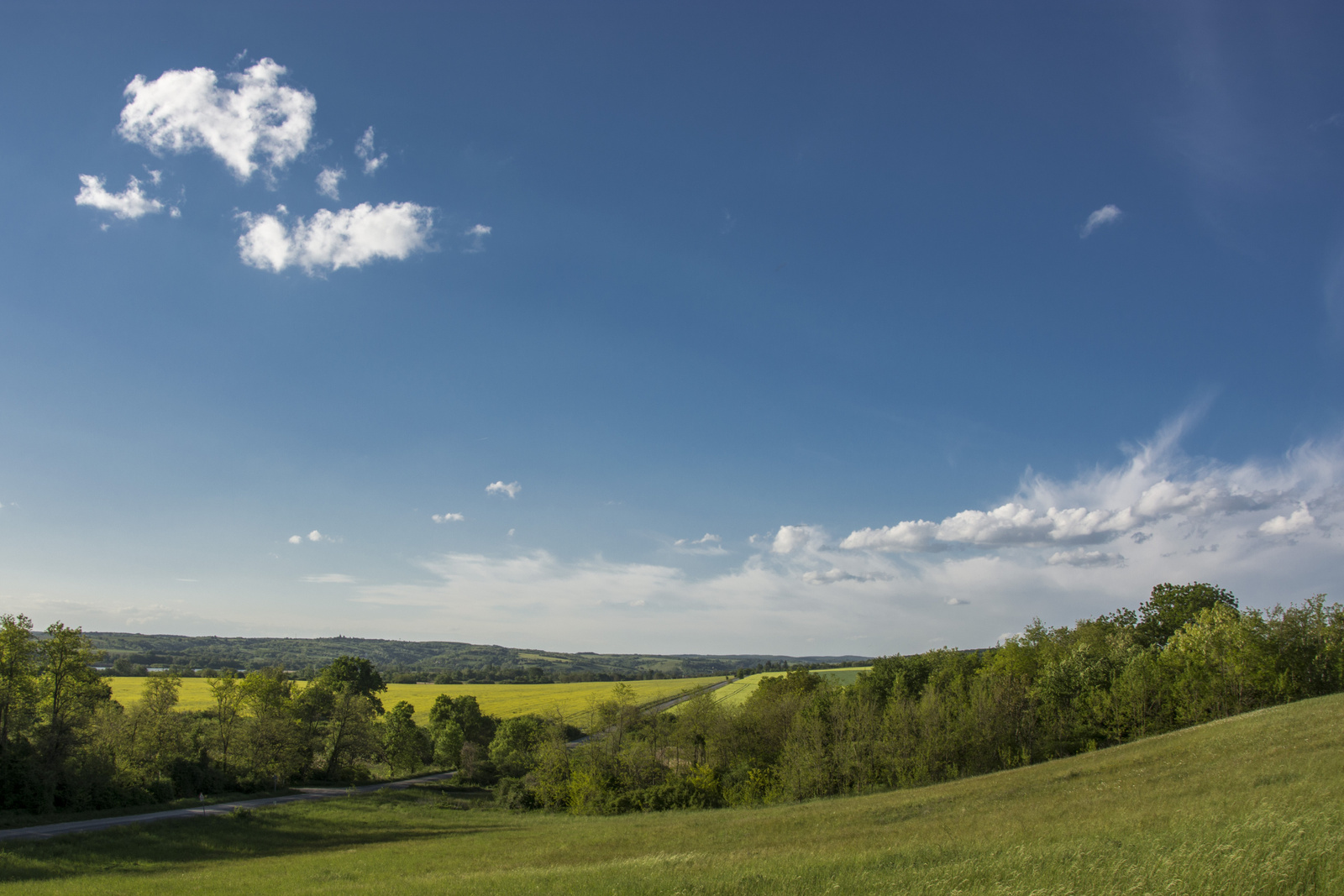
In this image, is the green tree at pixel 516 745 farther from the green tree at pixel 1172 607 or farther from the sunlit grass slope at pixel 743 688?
the green tree at pixel 1172 607

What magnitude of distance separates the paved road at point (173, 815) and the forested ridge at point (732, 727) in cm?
396

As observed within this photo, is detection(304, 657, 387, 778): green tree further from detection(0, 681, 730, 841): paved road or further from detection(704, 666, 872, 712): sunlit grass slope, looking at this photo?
detection(704, 666, 872, 712): sunlit grass slope

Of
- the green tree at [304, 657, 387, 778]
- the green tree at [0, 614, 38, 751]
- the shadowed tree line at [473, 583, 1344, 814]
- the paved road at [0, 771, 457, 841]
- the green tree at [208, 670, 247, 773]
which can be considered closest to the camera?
the paved road at [0, 771, 457, 841]

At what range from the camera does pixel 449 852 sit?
31703 millimetres

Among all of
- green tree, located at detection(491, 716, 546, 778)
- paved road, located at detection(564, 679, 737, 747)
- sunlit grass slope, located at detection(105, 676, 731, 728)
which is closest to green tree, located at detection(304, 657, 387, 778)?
green tree, located at detection(491, 716, 546, 778)

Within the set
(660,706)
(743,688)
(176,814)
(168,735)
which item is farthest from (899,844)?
(743,688)

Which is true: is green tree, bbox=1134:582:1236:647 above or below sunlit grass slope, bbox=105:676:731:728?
above

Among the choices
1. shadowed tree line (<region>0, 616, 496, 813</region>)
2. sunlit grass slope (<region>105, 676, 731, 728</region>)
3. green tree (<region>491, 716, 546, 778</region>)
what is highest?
shadowed tree line (<region>0, 616, 496, 813</region>)

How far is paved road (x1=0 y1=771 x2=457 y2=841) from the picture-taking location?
3678 cm

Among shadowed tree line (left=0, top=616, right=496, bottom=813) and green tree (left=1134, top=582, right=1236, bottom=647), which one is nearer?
shadowed tree line (left=0, top=616, right=496, bottom=813)

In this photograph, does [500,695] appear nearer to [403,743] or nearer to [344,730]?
[403,743]

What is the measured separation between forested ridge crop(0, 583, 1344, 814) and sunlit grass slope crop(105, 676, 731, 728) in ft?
91.7

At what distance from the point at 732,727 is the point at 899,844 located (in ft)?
169

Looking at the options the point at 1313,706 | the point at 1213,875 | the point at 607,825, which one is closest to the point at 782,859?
Answer: the point at 1213,875
